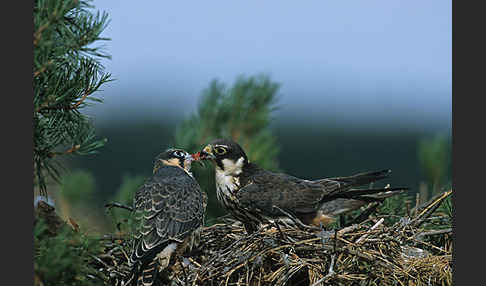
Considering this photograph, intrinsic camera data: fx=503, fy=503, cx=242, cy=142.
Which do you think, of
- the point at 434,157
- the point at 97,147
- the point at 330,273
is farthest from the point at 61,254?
the point at 434,157

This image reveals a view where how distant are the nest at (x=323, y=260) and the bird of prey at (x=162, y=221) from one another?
9cm

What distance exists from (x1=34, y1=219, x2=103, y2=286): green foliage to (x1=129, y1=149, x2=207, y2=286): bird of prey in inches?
29.3

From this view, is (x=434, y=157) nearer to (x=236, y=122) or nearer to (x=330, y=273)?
(x=236, y=122)

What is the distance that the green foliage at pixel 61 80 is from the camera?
146 cm

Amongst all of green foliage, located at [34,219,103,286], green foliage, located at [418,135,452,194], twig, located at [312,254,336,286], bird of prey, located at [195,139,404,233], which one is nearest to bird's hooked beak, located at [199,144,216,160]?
bird of prey, located at [195,139,404,233]

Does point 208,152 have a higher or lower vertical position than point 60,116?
lower

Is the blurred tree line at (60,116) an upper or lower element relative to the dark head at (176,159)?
upper

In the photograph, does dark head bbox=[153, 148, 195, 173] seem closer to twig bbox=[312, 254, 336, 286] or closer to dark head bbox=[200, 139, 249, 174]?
dark head bbox=[200, 139, 249, 174]

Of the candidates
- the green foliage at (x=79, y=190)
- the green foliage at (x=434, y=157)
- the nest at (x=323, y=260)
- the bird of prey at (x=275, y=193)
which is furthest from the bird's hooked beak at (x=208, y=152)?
the green foliage at (x=434, y=157)

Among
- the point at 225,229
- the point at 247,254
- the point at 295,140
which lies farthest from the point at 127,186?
the point at 295,140

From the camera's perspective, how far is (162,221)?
8.14ft

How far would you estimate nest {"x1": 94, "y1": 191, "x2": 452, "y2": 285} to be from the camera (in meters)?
2.06

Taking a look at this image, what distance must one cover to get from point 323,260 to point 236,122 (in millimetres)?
1301

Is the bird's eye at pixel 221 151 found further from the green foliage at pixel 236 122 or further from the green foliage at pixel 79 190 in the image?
the green foliage at pixel 79 190
